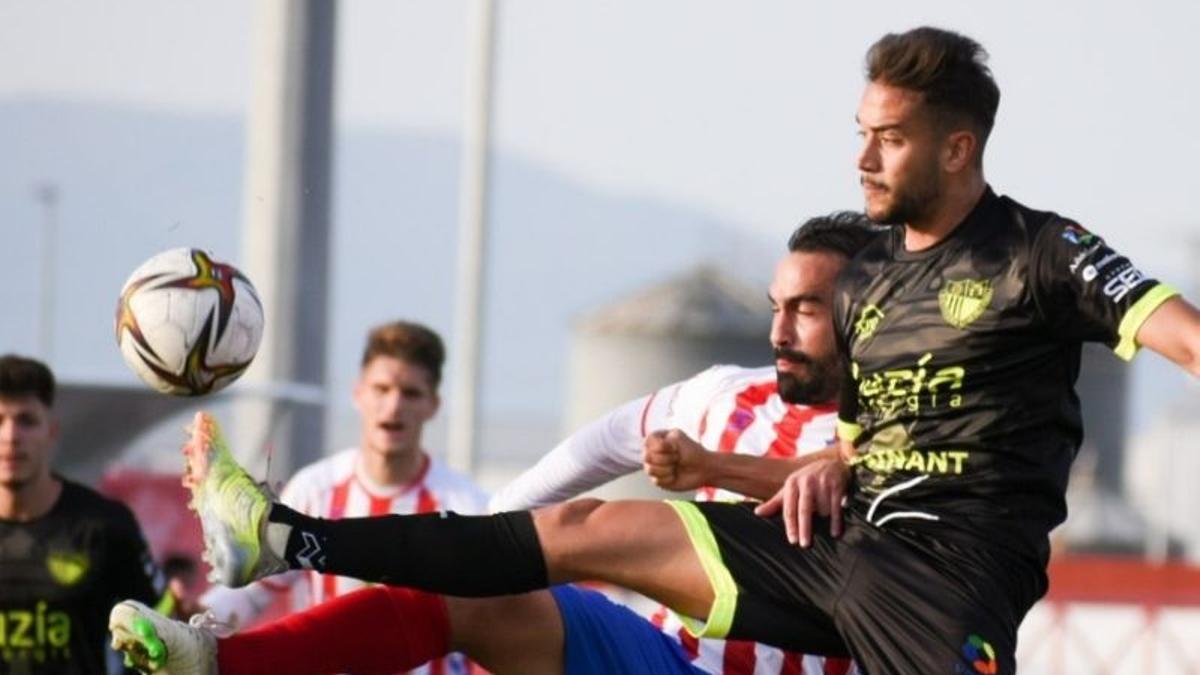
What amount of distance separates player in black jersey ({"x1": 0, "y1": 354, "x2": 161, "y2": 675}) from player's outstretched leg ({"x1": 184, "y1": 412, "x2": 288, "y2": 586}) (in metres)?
3.21

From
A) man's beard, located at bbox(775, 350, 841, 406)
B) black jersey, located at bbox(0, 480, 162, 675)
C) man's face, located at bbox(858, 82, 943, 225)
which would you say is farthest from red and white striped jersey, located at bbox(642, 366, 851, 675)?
black jersey, located at bbox(0, 480, 162, 675)

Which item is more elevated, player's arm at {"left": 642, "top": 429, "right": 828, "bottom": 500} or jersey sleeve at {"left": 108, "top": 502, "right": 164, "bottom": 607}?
player's arm at {"left": 642, "top": 429, "right": 828, "bottom": 500}

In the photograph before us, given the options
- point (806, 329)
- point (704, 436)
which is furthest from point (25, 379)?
point (806, 329)

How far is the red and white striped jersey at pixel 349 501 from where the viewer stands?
452 inches

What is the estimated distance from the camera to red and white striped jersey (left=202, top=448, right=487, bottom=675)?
11492mm

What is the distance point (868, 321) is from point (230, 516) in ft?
6.27

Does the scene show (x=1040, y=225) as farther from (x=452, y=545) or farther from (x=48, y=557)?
(x=48, y=557)

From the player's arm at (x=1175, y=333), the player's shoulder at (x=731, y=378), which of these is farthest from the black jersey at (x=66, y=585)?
the player's arm at (x=1175, y=333)

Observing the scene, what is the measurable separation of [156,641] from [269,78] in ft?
24.3

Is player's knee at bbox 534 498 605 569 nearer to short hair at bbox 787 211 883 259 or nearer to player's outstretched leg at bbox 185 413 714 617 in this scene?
player's outstretched leg at bbox 185 413 714 617

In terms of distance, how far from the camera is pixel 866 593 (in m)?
7.65

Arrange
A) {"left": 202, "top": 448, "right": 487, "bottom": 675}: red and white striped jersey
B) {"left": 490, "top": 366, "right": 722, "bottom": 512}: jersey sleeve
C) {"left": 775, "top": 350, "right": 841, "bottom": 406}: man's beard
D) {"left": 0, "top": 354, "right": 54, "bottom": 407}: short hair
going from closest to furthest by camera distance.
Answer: {"left": 775, "top": 350, "right": 841, "bottom": 406}: man's beard
{"left": 490, "top": 366, "right": 722, "bottom": 512}: jersey sleeve
{"left": 0, "top": 354, "right": 54, "bottom": 407}: short hair
{"left": 202, "top": 448, "right": 487, "bottom": 675}: red and white striped jersey

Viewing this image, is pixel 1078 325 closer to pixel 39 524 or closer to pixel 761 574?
pixel 761 574

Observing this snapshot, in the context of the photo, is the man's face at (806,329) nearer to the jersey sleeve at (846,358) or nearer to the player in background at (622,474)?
the player in background at (622,474)
